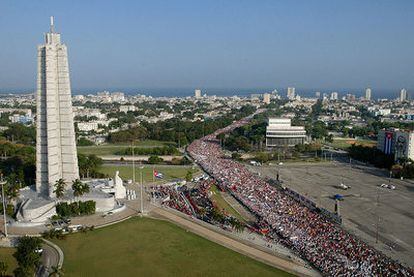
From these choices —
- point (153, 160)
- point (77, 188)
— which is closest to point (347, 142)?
point (153, 160)

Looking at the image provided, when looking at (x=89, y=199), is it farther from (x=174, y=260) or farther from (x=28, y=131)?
(x=28, y=131)

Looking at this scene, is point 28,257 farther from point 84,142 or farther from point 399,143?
point 84,142

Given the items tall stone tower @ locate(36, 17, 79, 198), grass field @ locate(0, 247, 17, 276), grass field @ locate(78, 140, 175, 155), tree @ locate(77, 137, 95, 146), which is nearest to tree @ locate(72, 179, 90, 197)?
tall stone tower @ locate(36, 17, 79, 198)

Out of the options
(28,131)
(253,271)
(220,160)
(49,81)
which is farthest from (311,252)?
(28,131)

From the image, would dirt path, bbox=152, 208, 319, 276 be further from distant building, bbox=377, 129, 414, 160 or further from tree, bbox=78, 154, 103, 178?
distant building, bbox=377, 129, 414, 160

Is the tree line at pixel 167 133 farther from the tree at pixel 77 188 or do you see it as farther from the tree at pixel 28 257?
the tree at pixel 28 257

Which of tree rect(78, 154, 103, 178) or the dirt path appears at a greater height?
tree rect(78, 154, 103, 178)

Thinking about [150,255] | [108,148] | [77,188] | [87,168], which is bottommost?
[108,148]

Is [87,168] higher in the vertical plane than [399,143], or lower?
lower
